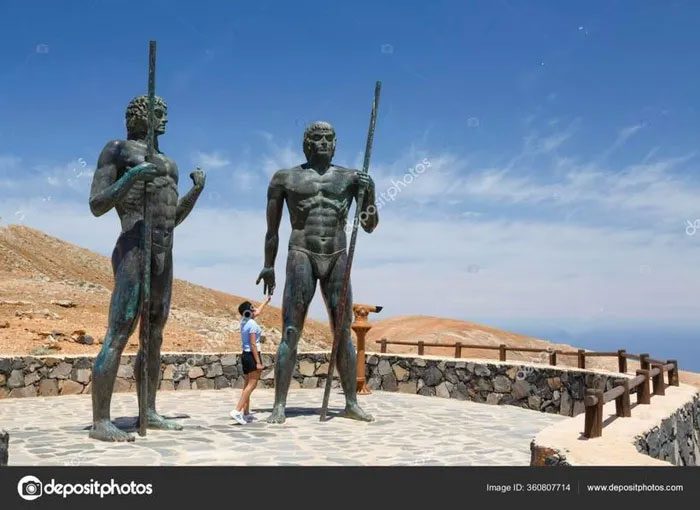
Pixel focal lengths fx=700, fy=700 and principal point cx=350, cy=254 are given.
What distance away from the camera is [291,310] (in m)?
7.11

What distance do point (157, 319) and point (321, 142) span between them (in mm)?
2442

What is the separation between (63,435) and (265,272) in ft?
8.19

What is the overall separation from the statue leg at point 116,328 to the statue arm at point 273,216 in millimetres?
1680

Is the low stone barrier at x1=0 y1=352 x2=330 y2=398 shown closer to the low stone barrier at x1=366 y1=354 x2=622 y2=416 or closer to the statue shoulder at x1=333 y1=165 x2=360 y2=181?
the low stone barrier at x1=366 y1=354 x2=622 y2=416

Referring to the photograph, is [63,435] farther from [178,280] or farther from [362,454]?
[178,280]

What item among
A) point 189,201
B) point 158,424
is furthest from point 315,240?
point 158,424

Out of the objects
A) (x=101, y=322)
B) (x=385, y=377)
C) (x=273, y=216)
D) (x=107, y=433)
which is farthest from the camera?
(x=101, y=322)

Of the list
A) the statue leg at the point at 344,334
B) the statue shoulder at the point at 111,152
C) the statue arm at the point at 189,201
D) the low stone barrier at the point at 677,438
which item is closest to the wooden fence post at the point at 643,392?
the low stone barrier at the point at 677,438

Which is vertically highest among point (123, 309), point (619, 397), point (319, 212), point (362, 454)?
point (319, 212)

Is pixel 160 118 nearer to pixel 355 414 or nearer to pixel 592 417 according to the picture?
pixel 355 414

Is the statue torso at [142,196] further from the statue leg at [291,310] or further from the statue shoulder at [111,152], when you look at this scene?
the statue leg at [291,310]

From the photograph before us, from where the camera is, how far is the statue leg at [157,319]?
20.5 ft

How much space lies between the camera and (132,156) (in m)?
6.13
